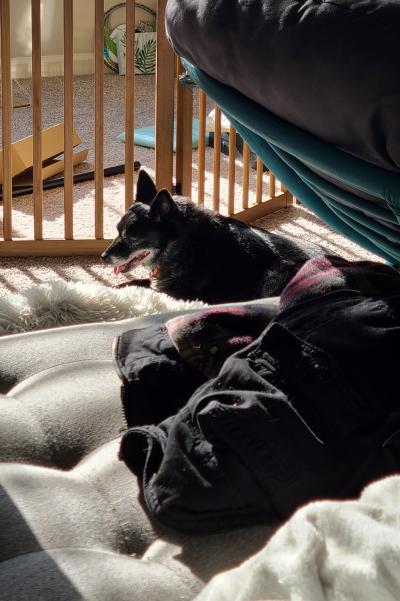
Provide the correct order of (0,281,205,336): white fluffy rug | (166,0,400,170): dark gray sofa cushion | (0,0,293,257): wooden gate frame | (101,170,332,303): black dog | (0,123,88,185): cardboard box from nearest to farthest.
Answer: (166,0,400,170): dark gray sofa cushion, (0,281,205,336): white fluffy rug, (101,170,332,303): black dog, (0,0,293,257): wooden gate frame, (0,123,88,185): cardboard box

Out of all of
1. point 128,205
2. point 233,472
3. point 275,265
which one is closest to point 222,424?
point 233,472

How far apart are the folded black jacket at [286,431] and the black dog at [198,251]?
1.56m

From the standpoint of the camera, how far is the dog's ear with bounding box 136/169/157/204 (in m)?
2.87

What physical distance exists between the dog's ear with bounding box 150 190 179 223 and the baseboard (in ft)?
10.1

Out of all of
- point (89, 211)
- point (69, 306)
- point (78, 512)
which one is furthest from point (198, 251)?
point (78, 512)

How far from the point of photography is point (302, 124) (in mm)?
900

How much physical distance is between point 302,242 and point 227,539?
1.87 meters

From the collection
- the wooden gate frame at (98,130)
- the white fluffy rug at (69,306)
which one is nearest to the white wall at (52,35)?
the wooden gate frame at (98,130)

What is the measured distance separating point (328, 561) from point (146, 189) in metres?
2.34

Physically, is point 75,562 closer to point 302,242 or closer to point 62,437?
point 62,437

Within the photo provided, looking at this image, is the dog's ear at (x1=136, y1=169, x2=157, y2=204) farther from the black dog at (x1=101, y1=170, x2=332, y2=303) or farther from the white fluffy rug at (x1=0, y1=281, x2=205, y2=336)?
the white fluffy rug at (x1=0, y1=281, x2=205, y2=336)

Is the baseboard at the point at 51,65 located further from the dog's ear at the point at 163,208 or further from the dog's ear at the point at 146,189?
the dog's ear at the point at 163,208

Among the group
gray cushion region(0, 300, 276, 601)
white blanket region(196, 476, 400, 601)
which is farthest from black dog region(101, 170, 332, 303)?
white blanket region(196, 476, 400, 601)

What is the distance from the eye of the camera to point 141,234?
283cm
